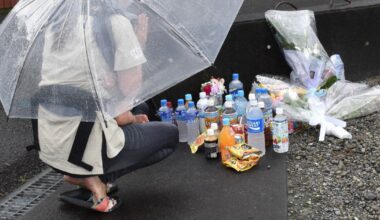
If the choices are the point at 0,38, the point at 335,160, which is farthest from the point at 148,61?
the point at 335,160

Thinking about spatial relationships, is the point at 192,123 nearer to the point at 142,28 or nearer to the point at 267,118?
the point at 267,118

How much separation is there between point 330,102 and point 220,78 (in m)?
1.12

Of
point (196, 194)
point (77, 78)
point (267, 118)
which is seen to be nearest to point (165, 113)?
point (267, 118)

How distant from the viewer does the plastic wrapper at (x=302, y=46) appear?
5.03 metres

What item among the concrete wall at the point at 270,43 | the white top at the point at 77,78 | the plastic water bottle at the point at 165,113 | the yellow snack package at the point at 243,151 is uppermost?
the white top at the point at 77,78

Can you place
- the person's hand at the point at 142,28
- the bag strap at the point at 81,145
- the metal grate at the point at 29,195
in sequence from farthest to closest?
1. the metal grate at the point at 29,195
2. the bag strap at the point at 81,145
3. the person's hand at the point at 142,28

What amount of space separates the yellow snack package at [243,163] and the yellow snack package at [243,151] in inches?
1.3

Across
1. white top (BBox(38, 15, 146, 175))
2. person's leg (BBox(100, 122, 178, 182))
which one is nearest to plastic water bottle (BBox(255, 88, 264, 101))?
person's leg (BBox(100, 122, 178, 182))

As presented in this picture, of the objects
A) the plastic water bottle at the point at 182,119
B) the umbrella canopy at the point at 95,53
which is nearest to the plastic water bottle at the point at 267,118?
the plastic water bottle at the point at 182,119

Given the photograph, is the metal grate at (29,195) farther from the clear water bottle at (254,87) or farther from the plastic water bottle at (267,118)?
the clear water bottle at (254,87)

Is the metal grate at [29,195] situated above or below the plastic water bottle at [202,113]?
below

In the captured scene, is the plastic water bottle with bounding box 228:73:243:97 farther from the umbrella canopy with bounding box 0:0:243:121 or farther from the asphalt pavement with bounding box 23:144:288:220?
the umbrella canopy with bounding box 0:0:243:121

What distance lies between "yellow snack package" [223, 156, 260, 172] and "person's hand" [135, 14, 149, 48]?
1.40 metres

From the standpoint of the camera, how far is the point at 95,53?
116 inches
